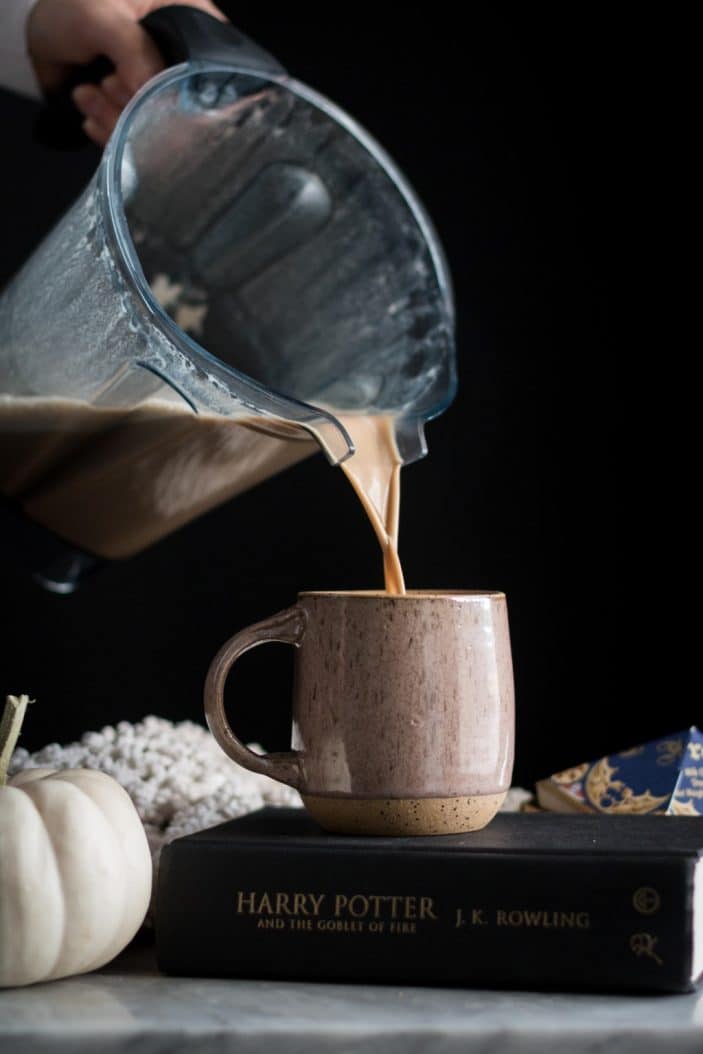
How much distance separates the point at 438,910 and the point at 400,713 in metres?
0.11

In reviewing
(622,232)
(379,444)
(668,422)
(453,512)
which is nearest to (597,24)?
(622,232)

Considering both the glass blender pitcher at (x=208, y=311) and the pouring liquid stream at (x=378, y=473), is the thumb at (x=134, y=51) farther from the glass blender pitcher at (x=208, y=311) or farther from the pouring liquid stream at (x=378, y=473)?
the pouring liquid stream at (x=378, y=473)

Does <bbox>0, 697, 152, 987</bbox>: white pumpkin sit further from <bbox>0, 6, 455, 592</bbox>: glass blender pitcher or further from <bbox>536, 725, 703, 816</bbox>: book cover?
<bbox>536, 725, 703, 816</bbox>: book cover

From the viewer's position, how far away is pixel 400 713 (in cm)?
80

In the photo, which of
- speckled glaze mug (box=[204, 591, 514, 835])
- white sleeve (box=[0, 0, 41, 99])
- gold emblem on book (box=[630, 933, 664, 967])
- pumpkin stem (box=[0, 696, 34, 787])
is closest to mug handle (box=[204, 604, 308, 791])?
speckled glaze mug (box=[204, 591, 514, 835])

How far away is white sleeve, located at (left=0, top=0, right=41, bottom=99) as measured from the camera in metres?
1.10

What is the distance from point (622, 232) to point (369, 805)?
81cm

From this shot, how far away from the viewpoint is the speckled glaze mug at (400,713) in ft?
2.64

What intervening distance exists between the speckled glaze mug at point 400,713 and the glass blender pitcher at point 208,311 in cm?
12

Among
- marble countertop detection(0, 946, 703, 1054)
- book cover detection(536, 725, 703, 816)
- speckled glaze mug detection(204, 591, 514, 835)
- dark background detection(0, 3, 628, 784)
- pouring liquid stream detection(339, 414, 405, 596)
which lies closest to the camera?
marble countertop detection(0, 946, 703, 1054)

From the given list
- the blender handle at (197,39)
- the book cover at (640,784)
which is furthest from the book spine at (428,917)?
the blender handle at (197,39)

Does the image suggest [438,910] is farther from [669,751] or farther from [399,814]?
[669,751]

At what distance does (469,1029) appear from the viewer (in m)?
0.69

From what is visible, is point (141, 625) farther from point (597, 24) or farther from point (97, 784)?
point (597, 24)
